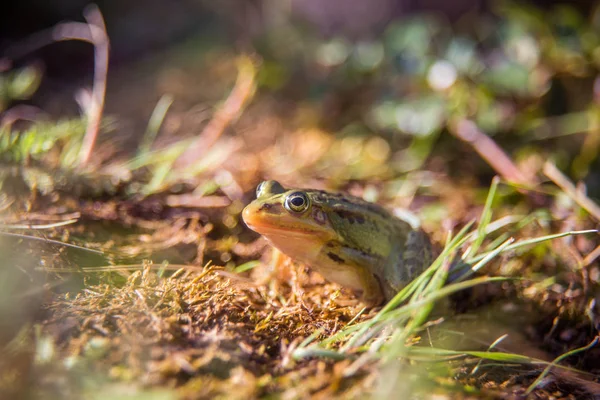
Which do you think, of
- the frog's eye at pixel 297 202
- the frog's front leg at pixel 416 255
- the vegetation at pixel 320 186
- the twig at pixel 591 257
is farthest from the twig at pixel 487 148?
the frog's eye at pixel 297 202

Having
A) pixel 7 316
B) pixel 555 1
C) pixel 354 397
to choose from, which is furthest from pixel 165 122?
pixel 555 1

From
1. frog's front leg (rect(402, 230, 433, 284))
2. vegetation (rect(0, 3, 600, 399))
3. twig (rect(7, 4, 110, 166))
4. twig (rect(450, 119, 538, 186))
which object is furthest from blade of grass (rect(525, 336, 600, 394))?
twig (rect(7, 4, 110, 166))

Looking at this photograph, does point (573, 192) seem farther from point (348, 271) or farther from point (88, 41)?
point (88, 41)

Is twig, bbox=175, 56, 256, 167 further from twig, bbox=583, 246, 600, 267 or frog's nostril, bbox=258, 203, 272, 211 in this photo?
twig, bbox=583, 246, 600, 267

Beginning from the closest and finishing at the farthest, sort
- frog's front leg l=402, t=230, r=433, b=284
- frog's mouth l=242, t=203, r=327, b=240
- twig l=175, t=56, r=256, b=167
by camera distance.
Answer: frog's mouth l=242, t=203, r=327, b=240, frog's front leg l=402, t=230, r=433, b=284, twig l=175, t=56, r=256, b=167

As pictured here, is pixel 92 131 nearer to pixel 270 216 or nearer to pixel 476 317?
pixel 270 216

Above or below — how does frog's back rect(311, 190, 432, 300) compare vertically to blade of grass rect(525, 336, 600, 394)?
above

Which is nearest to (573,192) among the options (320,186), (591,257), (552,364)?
(591,257)
